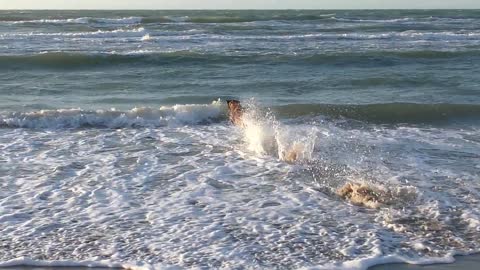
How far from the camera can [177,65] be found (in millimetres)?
20859

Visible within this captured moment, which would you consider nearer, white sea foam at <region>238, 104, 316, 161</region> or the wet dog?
the wet dog

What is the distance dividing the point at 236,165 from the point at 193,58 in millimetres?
13299

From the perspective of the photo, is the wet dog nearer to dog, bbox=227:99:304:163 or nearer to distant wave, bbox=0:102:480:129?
dog, bbox=227:99:304:163

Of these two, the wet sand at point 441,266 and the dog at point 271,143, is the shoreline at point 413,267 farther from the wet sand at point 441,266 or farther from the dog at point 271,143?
the dog at point 271,143

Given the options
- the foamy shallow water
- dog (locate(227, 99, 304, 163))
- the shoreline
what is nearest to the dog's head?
dog (locate(227, 99, 304, 163))

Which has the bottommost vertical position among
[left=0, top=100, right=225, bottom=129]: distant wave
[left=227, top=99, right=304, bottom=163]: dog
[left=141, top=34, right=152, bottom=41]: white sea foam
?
[left=141, top=34, right=152, bottom=41]: white sea foam

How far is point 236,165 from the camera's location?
347 inches

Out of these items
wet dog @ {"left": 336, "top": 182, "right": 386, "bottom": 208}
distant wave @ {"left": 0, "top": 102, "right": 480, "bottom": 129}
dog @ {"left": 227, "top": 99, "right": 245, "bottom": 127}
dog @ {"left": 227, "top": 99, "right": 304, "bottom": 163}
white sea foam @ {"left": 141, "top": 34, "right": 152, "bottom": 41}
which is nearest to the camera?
wet dog @ {"left": 336, "top": 182, "right": 386, "bottom": 208}

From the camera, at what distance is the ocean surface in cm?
590

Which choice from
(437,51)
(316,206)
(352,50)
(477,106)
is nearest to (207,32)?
(352,50)

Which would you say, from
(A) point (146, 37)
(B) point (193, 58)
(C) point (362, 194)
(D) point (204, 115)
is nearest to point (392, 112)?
(D) point (204, 115)

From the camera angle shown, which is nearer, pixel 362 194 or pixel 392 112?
pixel 362 194

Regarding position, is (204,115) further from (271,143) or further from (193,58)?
(193,58)

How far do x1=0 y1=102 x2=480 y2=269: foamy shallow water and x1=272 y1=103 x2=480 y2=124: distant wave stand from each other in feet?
5.39
